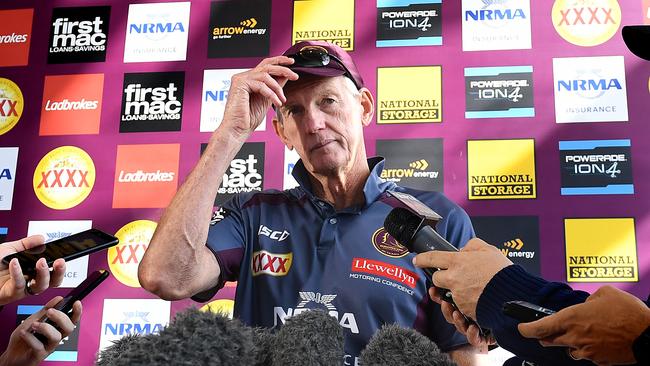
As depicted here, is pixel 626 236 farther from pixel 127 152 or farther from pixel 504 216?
pixel 127 152

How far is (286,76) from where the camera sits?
1.37m

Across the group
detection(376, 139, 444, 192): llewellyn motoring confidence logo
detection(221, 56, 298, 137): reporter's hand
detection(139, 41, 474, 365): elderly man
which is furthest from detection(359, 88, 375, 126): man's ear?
detection(376, 139, 444, 192): llewellyn motoring confidence logo

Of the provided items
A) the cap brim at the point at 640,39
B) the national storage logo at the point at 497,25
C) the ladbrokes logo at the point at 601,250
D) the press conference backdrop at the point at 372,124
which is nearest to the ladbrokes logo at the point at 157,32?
the press conference backdrop at the point at 372,124

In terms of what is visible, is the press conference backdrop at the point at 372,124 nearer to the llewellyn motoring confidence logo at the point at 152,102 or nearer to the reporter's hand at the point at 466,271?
the llewellyn motoring confidence logo at the point at 152,102

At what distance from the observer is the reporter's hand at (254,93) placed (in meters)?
1.36

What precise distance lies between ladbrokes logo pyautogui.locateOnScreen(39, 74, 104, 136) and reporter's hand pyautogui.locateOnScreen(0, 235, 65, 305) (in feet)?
4.56

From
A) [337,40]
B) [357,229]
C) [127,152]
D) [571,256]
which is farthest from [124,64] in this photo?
[571,256]

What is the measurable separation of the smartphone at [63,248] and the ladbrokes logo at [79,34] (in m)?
1.62

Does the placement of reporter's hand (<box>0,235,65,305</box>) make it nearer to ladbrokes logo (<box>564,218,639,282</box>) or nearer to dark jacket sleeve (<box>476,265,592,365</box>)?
dark jacket sleeve (<box>476,265,592,365</box>)

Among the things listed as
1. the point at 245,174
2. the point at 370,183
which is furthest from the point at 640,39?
the point at 245,174

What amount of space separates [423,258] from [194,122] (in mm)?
1818

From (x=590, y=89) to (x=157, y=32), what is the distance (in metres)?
1.73

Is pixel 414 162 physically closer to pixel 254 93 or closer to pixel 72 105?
pixel 254 93

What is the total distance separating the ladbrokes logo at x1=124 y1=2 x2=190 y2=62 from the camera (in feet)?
8.41
